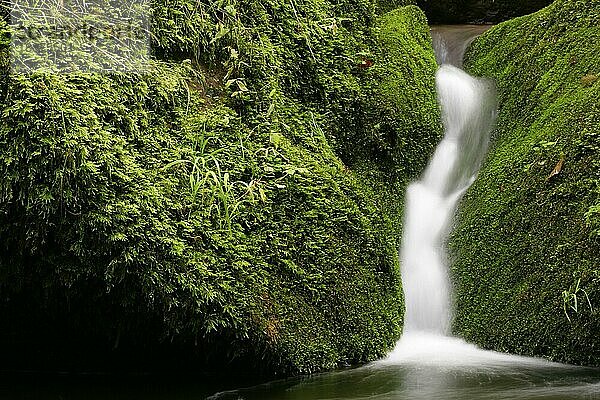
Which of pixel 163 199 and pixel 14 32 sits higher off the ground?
pixel 14 32

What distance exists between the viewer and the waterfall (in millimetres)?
5117

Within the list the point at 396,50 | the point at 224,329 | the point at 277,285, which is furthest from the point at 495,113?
the point at 224,329

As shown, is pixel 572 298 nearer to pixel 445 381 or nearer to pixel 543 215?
pixel 543 215

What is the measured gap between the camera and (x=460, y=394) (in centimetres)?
331

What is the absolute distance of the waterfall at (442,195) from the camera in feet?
16.8

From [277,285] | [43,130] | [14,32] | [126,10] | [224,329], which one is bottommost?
[224,329]

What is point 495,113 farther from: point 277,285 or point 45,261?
point 45,261

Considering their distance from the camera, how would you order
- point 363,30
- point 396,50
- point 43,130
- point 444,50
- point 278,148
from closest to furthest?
point 43,130 < point 278,148 < point 363,30 < point 396,50 < point 444,50

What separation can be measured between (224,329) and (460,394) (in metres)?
1.32

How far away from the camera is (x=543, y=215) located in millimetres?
4645

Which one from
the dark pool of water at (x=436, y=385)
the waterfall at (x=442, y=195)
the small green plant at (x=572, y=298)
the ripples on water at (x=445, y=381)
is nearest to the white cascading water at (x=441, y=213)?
the waterfall at (x=442, y=195)

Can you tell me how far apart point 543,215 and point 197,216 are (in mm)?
2555

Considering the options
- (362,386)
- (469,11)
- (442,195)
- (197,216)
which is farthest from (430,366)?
(469,11)

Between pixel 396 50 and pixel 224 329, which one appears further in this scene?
pixel 396 50
